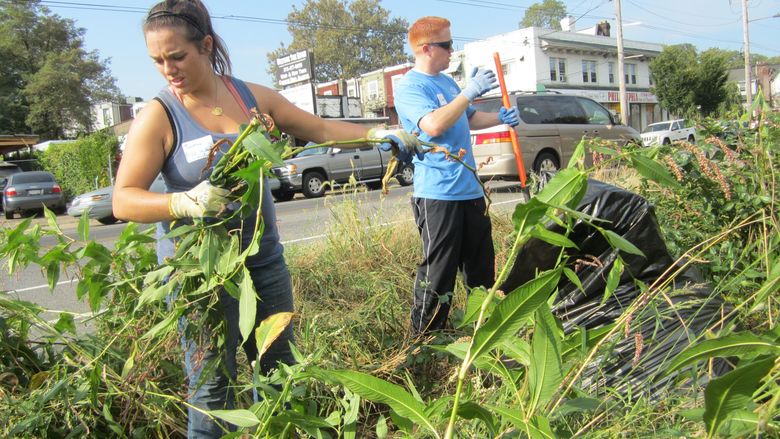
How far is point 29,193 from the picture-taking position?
14.8 m

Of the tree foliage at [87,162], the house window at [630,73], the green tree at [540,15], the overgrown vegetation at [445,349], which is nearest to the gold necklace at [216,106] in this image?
the overgrown vegetation at [445,349]

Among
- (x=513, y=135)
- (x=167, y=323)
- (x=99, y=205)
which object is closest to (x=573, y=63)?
(x=99, y=205)

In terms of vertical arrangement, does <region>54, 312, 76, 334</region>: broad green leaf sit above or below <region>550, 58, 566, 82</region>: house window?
below

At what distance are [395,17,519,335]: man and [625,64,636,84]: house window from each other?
43.2 metres

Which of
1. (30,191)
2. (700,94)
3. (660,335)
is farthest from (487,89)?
(700,94)

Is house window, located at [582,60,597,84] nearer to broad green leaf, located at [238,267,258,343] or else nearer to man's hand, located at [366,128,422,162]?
man's hand, located at [366,128,422,162]

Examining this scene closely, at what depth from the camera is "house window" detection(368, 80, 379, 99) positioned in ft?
139

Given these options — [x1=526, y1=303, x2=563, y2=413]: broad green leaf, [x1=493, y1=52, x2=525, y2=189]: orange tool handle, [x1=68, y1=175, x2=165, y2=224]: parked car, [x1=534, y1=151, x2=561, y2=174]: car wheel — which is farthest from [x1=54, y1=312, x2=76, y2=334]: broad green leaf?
[x1=68, y1=175, x2=165, y2=224]: parked car

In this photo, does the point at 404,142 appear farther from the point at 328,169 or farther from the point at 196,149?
the point at 328,169

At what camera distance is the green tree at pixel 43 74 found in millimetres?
38719

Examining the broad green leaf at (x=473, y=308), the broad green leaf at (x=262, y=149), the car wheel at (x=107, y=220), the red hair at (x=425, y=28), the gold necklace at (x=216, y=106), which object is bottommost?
the car wheel at (x=107, y=220)

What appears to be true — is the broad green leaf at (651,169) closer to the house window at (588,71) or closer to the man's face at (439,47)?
the man's face at (439,47)

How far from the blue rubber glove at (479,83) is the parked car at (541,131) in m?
6.09

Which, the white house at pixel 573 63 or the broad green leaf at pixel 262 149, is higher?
the white house at pixel 573 63
